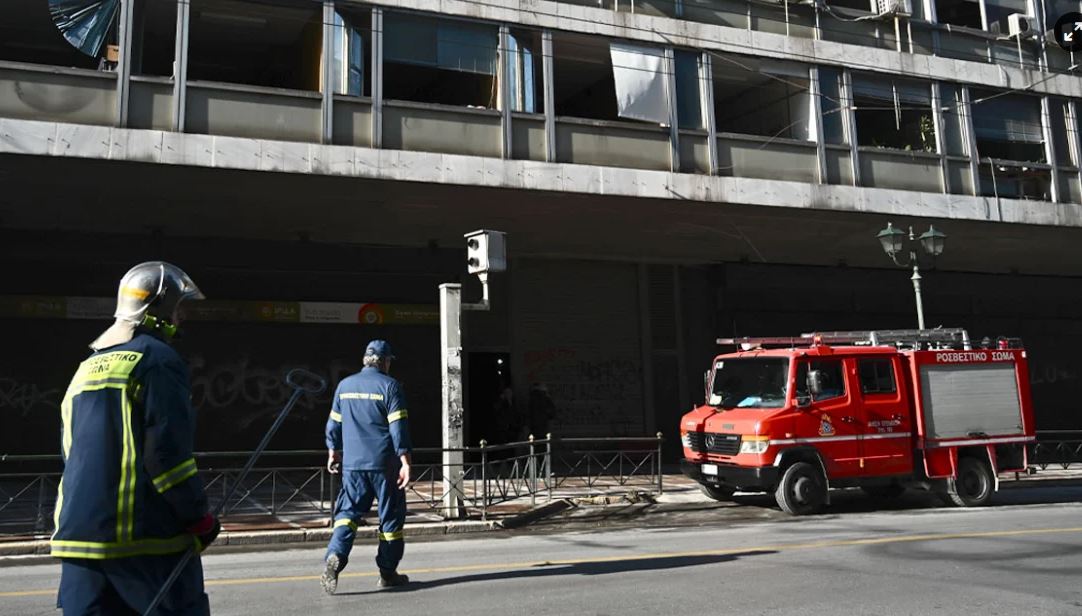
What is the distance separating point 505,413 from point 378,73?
7621 millimetres

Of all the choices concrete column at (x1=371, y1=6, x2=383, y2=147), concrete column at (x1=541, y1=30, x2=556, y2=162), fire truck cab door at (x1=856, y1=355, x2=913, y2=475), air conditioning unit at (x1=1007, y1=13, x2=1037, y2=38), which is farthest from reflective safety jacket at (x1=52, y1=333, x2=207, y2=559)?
air conditioning unit at (x1=1007, y1=13, x2=1037, y2=38)

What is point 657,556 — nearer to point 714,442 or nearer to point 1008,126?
point 714,442

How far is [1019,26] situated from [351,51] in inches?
612

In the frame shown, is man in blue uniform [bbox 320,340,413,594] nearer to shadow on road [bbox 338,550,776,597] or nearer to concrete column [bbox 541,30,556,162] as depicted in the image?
shadow on road [bbox 338,550,776,597]

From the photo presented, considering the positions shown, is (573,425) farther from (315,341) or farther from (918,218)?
(918,218)

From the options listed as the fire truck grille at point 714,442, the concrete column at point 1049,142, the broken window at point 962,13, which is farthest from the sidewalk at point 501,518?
the broken window at point 962,13

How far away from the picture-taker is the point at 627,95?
55.6ft

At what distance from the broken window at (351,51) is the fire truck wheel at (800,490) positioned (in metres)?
9.42

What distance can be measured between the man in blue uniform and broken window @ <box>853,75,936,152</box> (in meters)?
14.7

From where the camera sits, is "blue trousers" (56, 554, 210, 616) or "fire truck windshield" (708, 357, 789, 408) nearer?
"blue trousers" (56, 554, 210, 616)

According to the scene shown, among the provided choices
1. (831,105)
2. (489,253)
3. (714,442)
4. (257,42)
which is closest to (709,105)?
(831,105)

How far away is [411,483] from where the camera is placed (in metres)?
13.2

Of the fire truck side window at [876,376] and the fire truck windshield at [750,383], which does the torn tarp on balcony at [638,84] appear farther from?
the fire truck side window at [876,376]

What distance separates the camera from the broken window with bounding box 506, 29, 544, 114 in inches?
640
